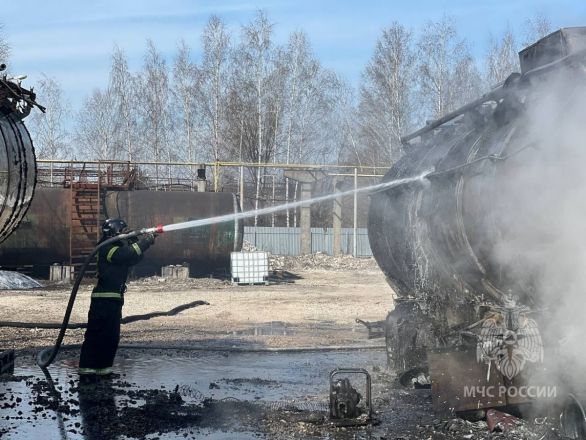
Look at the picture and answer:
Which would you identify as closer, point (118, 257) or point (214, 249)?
point (118, 257)

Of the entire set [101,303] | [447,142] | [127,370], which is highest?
[447,142]

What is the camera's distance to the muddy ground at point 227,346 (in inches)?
233

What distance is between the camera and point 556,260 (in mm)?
5430

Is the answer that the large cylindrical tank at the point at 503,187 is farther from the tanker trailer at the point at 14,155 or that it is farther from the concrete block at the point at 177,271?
the concrete block at the point at 177,271

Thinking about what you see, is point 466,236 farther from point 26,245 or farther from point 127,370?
point 26,245

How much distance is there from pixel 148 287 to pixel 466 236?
14716 mm

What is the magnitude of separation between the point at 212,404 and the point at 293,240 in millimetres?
26413

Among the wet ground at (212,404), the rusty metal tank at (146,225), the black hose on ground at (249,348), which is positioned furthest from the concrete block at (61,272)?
the wet ground at (212,404)

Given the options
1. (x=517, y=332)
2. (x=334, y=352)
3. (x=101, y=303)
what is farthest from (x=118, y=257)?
(x=517, y=332)

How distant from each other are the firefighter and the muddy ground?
23cm

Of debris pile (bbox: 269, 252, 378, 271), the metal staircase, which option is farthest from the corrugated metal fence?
the metal staircase

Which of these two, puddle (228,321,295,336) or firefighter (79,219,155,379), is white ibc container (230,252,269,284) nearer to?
puddle (228,321,295,336)

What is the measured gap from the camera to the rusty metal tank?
68.5ft

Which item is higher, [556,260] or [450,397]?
[556,260]
